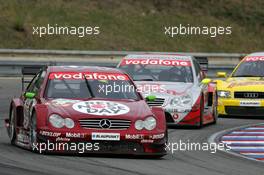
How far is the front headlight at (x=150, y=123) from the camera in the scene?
12586mm

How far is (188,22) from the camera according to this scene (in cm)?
3962

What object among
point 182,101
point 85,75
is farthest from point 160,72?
point 85,75

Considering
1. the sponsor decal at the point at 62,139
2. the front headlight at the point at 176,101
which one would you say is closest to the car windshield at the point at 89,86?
the sponsor decal at the point at 62,139

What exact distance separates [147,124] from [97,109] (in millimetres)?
653

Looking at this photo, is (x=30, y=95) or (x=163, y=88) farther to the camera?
(x=163, y=88)

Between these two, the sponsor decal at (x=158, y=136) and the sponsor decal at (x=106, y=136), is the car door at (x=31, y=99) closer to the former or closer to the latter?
the sponsor decal at (x=106, y=136)

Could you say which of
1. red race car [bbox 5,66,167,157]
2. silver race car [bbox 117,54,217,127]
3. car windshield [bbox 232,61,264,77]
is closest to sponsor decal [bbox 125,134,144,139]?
red race car [bbox 5,66,167,157]

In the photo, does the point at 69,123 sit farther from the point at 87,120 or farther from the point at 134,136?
the point at 134,136

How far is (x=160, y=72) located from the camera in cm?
1884

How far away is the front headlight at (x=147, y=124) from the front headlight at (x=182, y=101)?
5.00 meters

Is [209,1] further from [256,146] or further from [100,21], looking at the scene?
→ [256,146]

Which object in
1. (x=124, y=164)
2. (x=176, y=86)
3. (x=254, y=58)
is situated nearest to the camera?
(x=124, y=164)

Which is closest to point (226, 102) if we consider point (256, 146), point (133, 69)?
point (133, 69)

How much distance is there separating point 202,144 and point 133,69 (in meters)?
4.44
